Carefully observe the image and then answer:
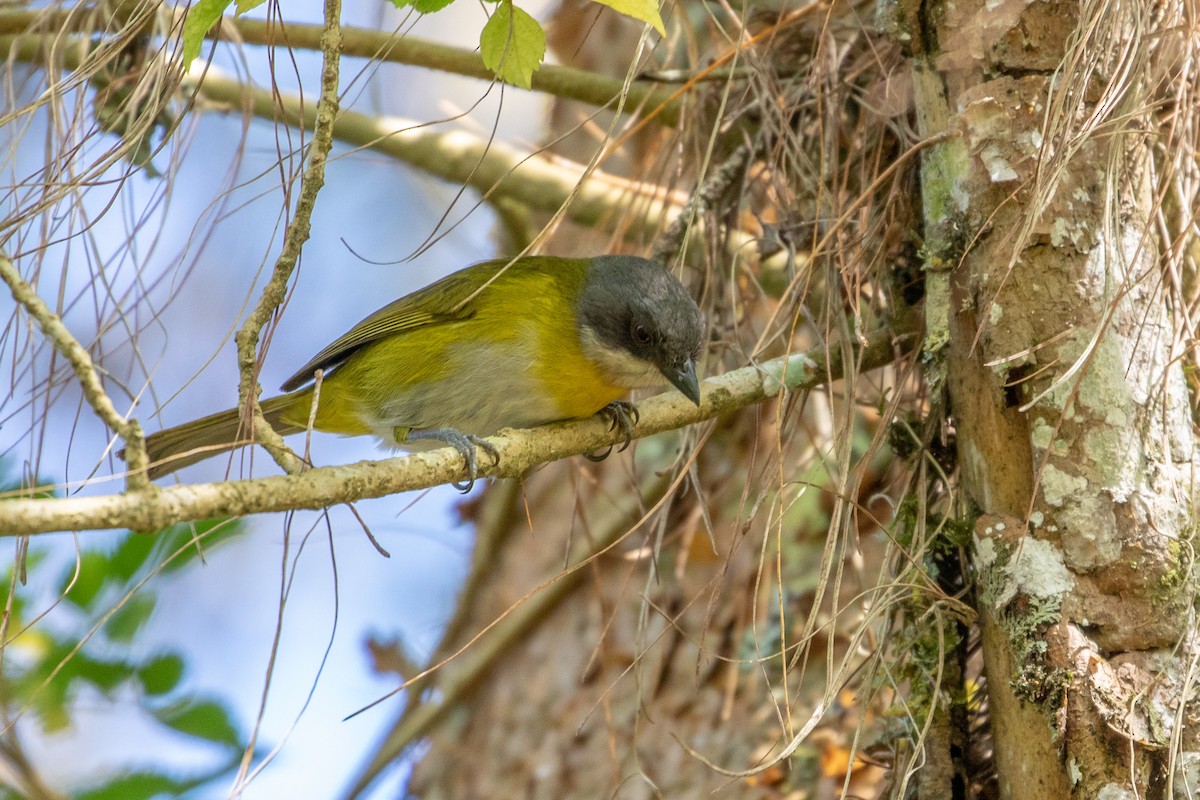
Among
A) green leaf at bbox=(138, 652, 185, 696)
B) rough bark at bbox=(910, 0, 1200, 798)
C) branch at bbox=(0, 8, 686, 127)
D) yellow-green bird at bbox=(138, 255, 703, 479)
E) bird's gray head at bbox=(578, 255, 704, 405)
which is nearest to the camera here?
rough bark at bbox=(910, 0, 1200, 798)

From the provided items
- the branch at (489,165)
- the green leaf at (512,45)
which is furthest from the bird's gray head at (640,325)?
the green leaf at (512,45)

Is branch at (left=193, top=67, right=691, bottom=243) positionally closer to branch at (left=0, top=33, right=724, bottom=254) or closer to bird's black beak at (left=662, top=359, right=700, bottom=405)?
branch at (left=0, top=33, right=724, bottom=254)

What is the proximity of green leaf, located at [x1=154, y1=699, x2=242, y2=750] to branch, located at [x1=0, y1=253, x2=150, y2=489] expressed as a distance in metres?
2.31

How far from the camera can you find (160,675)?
12.5 feet

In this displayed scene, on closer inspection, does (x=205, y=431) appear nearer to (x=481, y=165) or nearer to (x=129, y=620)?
(x=129, y=620)

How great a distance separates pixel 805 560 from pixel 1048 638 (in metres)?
2.25

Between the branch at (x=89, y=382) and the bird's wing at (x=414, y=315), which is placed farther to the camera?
the bird's wing at (x=414, y=315)

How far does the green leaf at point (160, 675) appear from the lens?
378cm

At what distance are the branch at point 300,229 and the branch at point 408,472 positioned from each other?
0.40 feet

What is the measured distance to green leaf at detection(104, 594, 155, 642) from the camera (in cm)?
383

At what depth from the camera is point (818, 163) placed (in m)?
3.28

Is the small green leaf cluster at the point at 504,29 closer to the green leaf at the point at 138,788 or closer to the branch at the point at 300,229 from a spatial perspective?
the branch at the point at 300,229

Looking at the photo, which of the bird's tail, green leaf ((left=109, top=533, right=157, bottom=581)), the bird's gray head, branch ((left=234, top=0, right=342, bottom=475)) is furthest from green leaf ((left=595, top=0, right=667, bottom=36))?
green leaf ((left=109, top=533, right=157, bottom=581))

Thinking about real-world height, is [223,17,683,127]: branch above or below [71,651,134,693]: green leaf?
above
